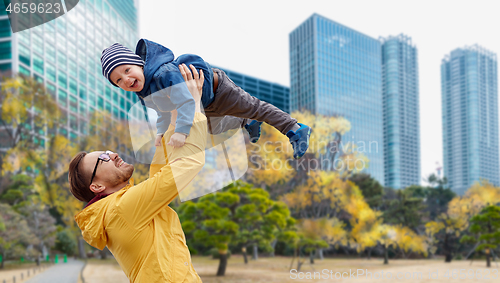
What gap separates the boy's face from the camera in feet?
3.09

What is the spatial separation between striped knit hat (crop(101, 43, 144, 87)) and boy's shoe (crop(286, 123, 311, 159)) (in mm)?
507

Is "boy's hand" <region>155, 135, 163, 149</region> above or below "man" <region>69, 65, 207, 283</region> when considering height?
above

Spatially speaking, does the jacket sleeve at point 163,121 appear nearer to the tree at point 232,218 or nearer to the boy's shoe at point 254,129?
the boy's shoe at point 254,129

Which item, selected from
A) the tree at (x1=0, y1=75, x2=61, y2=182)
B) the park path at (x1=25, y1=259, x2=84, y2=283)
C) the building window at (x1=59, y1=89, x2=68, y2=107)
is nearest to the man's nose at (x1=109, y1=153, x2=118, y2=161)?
the park path at (x1=25, y1=259, x2=84, y2=283)

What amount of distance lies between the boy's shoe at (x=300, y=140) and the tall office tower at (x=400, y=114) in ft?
119

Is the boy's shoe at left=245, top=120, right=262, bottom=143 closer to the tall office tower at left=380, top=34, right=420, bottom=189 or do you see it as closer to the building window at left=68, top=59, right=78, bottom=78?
the building window at left=68, top=59, right=78, bottom=78

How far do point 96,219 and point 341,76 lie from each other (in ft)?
105

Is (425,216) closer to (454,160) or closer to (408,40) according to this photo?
(454,160)

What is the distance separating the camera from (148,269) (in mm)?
932

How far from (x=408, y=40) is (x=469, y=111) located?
9374 mm

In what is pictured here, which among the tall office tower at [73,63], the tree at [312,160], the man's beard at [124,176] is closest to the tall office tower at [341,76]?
the tree at [312,160]

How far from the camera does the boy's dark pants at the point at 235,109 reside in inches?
42.7

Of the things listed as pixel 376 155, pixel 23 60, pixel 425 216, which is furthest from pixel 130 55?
pixel 376 155

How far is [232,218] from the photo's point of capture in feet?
30.2
